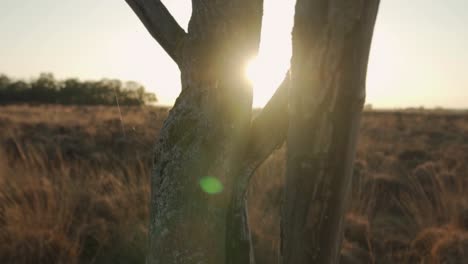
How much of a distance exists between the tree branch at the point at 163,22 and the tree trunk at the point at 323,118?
67 cm

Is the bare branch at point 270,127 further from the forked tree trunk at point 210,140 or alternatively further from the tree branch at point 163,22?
the tree branch at point 163,22

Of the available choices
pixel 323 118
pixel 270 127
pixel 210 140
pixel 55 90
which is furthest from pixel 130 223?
pixel 55 90

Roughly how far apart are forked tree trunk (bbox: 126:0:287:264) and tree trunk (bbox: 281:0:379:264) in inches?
14.6

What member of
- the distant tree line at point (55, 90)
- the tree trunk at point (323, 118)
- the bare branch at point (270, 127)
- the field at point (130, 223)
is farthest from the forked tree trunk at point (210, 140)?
the distant tree line at point (55, 90)

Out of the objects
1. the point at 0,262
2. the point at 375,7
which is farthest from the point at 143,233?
the point at 375,7

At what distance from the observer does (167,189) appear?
5.16 ft

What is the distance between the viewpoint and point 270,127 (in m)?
1.54

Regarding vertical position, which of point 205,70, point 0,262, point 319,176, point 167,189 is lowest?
point 0,262

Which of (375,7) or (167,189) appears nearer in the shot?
(375,7)

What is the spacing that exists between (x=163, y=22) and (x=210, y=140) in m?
0.53

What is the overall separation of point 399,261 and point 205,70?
2.48 metres

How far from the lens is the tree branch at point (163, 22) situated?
1.67 meters

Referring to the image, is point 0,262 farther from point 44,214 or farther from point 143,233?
point 143,233

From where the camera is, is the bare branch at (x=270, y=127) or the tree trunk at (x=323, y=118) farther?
the bare branch at (x=270, y=127)
